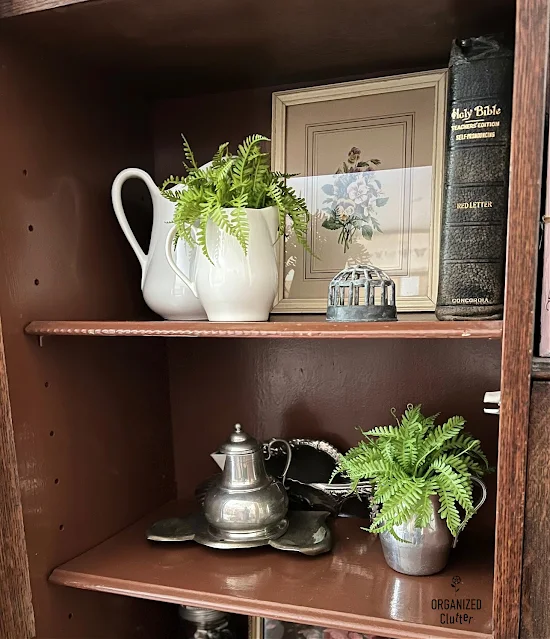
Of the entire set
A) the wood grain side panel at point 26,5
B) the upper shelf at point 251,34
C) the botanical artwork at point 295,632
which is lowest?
the botanical artwork at point 295,632

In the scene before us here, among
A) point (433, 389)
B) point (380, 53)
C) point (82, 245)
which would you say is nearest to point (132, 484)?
point (82, 245)

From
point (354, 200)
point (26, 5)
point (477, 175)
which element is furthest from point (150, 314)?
point (477, 175)

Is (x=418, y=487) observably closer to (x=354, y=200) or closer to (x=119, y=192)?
(x=354, y=200)

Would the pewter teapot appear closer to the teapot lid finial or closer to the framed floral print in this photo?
the teapot lid finial

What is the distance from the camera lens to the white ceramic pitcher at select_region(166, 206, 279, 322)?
798 mm

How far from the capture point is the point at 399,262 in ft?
3.14

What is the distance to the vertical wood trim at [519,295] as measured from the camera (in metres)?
0.59

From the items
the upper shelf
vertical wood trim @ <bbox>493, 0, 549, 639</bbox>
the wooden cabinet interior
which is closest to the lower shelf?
the wooden cabinet interior

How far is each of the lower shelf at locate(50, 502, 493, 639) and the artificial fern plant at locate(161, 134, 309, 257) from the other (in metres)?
0.47

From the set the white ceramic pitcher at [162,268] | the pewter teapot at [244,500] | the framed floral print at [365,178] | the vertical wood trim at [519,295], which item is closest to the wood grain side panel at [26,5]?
the white ceramic pitcher at [162,268]

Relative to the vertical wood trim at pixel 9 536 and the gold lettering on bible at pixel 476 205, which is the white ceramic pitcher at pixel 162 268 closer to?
the vertical wood trim at pixel 9 536

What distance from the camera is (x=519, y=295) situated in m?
0.61

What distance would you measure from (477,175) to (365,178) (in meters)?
0.28

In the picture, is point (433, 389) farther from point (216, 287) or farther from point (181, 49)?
point (181, 49)
